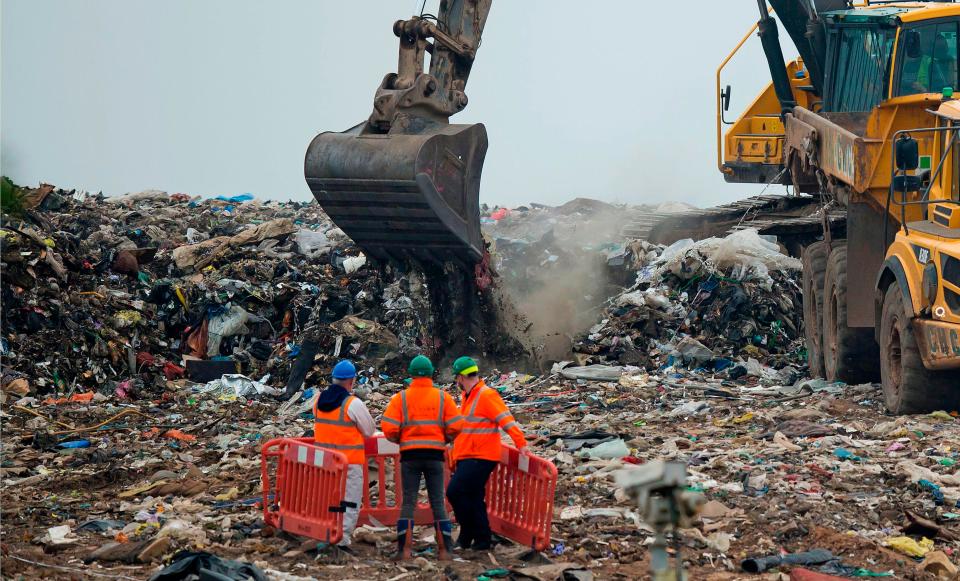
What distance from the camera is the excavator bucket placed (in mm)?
11430

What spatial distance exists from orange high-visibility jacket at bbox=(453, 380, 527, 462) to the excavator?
395 centimetres

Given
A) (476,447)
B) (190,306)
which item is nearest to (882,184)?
(476,447)

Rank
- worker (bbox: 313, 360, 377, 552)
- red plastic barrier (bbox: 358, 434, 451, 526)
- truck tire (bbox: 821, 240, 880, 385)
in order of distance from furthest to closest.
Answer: truck tire (bbox: 821, 240, 880, 385), red plastic barrier (bbox: 358, 434, 451, 526), worker (bbox: 313, 360, 377, 552)

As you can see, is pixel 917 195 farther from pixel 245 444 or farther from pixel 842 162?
pixel 245 444

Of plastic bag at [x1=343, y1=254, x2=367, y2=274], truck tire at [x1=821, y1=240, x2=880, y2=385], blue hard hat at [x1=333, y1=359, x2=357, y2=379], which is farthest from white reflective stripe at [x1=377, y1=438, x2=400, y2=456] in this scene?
plastic bag at [x1=343, y1=254, x2=367, y2=274]

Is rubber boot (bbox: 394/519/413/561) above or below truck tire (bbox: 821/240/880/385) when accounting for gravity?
below

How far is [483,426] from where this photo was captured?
7086 millimetres

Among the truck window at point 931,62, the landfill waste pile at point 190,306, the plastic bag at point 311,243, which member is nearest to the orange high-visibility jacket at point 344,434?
the landfill waste pile at point 190,306

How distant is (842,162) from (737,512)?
4.70 m

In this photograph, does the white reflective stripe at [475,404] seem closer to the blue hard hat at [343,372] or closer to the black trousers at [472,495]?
the black trousers at [472,495]

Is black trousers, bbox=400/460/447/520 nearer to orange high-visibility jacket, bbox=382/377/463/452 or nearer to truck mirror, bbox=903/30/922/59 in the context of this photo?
orange high-visibility jacket, bbox=382/377/463/452

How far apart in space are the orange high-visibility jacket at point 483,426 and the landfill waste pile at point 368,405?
1.83 feet

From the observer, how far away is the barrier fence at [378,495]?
705 cm

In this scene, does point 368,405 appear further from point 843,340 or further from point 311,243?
point 311,243
